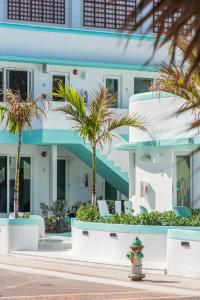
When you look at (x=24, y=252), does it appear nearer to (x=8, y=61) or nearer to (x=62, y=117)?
(x=62, y=117)

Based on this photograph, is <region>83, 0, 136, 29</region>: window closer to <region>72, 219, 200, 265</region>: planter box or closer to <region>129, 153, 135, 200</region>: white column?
<region>129, 153, 135, 200</region>: white column

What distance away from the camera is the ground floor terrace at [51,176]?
97.8 feet

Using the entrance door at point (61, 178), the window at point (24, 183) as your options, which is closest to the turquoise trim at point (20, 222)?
the window at point (24, 183)

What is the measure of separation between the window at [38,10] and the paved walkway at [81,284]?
18.9 metres

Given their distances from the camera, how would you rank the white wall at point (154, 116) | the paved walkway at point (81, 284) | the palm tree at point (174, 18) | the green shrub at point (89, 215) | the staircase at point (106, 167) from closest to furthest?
the palm tree at point (174, 18), the paved walkway at point (81, 284), the green shrub at point (89, 215), the white wall at point (154, 116), the staircase at point (106, 167)

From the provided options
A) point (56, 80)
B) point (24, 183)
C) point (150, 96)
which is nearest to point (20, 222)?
point (150, 96)

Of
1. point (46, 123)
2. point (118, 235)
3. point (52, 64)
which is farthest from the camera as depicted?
point (52, 64)

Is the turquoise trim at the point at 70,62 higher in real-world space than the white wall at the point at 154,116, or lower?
higher

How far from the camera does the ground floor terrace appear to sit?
29.8 meters

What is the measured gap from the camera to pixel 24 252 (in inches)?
894

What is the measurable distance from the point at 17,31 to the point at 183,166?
398 inches

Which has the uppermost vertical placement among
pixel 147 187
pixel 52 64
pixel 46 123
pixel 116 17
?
pixel 116 17

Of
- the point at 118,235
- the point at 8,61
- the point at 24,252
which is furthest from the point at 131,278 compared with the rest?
the point at 8,61

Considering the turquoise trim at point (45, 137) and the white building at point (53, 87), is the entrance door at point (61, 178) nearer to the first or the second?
the white building at point (53, 87)
